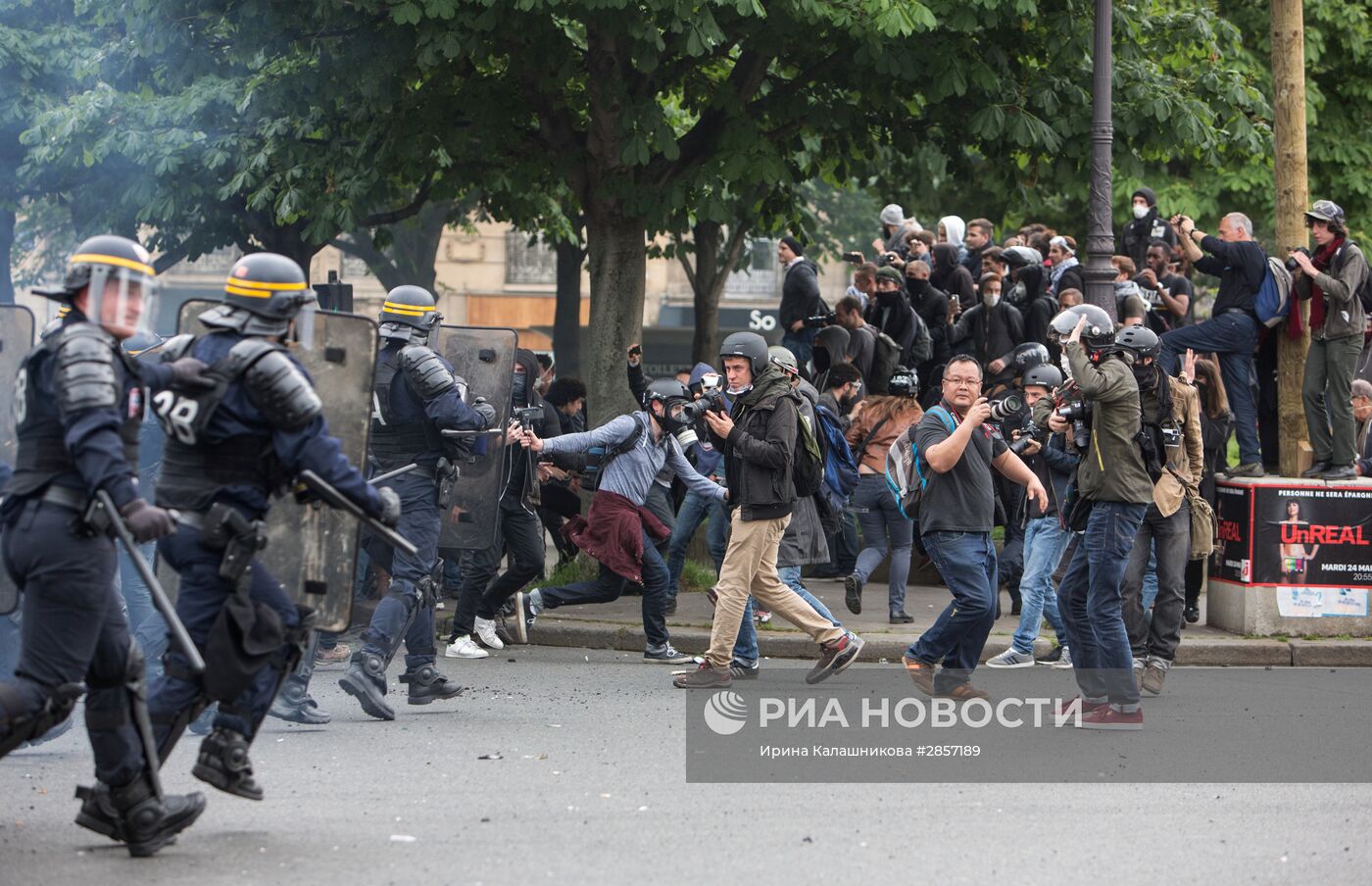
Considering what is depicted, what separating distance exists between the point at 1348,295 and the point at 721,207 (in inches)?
160

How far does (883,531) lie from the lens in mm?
11383

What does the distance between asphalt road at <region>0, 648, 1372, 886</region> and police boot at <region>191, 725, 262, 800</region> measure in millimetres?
191

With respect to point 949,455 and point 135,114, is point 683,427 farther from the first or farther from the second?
point 135,114

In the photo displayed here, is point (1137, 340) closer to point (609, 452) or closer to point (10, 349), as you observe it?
point (609, 452)

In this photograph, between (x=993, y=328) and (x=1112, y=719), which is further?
(x=993, y=328)

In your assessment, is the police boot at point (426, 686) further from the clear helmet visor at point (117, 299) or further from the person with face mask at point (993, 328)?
the person with face mask at point (993, 328)

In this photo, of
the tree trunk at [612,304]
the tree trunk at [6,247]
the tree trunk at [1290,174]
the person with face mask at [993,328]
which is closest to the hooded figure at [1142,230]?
the person with face mask at [993,328]

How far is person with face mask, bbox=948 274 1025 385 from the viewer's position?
42.0 ft

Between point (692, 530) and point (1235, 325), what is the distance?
3835 millimetres

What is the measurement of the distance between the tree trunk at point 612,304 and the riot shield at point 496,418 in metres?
3.29

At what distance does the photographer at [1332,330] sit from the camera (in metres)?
11.3

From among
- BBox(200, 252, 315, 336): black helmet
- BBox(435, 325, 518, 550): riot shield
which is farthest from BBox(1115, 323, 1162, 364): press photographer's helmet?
BBox(200, 252, 315, 336): black helmet

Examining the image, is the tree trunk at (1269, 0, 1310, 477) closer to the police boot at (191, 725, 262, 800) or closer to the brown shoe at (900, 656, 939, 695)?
the brown shoe at (900, 656, 939, 695)

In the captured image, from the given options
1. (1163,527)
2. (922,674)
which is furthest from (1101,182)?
(922,674)
